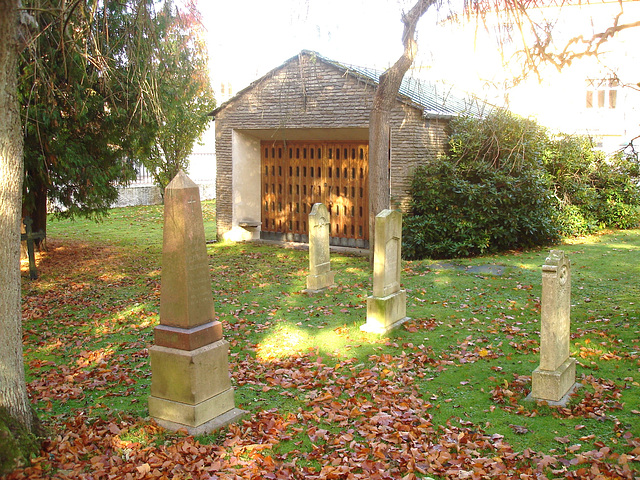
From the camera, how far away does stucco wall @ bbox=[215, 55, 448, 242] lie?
48.4 ft

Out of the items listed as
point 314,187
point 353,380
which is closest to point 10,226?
point 353,380

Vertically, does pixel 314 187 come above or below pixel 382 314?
above

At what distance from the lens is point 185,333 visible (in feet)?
18.1

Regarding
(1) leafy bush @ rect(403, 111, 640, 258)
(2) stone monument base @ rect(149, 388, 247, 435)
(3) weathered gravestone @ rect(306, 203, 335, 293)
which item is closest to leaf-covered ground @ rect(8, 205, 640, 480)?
(2) stone monument base @ rect(149, 388, 247, 435)

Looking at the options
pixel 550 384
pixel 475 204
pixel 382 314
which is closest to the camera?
pixel 550 384

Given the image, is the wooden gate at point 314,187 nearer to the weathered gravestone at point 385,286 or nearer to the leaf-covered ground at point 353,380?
the leaf-covered ground at point 353,380

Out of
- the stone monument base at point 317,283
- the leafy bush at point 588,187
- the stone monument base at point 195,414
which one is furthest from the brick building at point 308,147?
the stone monument base at point 195,414

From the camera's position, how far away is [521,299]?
10.1 m

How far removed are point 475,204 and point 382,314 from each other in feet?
22.8

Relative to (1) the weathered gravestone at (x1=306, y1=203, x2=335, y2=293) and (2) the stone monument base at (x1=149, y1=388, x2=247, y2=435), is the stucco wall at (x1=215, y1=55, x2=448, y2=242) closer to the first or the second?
(1) the weathered gravestone at (x1=306, y1=203, x2=335, y2=293)

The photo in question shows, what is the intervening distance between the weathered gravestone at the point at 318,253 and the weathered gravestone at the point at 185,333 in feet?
18.7

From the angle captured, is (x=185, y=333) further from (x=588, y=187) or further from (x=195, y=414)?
(x=588, y=187)

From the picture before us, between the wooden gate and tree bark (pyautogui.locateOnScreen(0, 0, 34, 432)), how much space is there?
11782 millimetres

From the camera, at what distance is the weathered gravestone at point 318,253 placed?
11.5m
